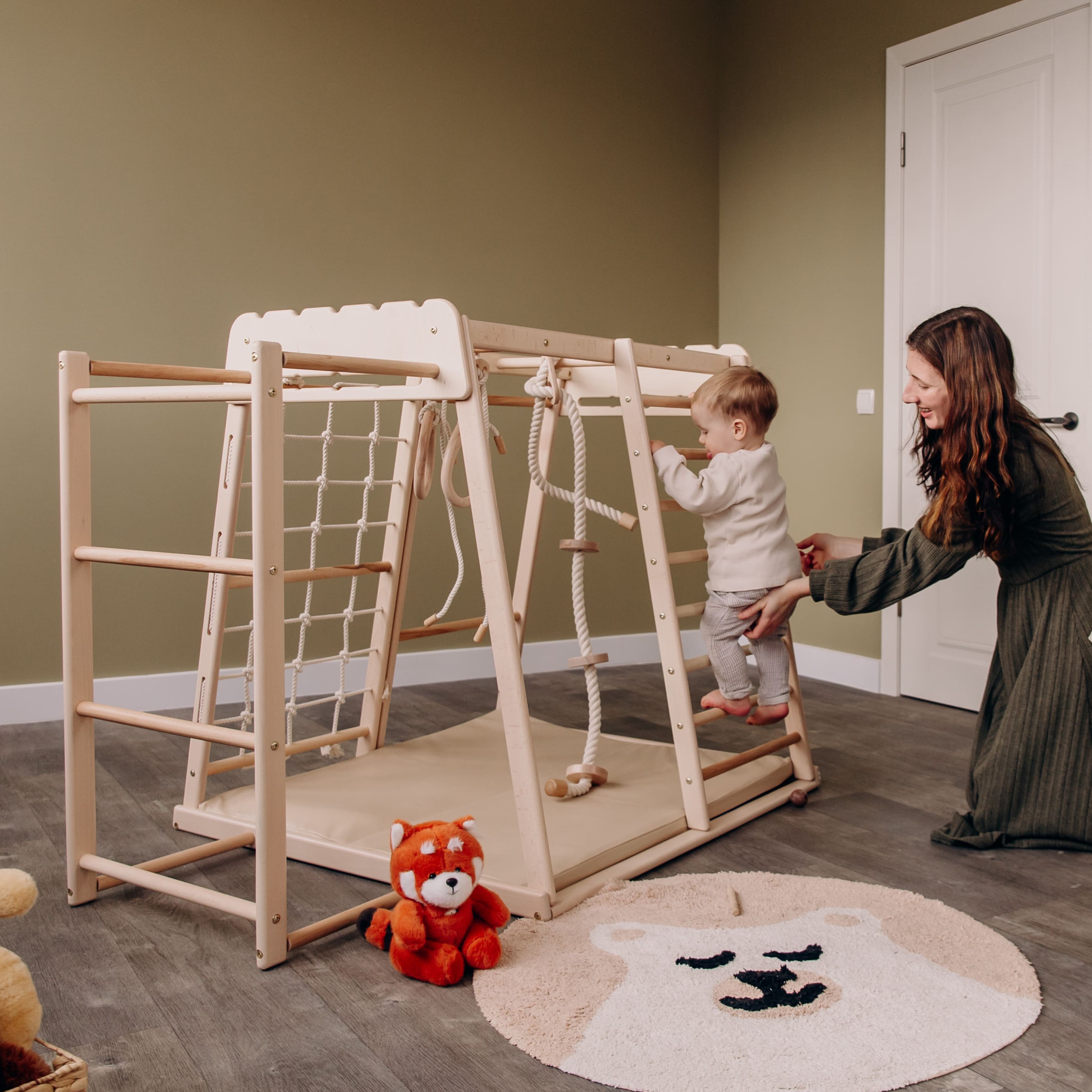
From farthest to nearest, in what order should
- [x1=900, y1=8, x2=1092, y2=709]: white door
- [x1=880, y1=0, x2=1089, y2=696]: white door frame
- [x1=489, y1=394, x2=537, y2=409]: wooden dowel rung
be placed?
1. [x1=880, y1=0, x2=1089, y2=696]: white door frame
2. [x1=900, y1=8, x2=1092, y2=709]: white door
3. [x1=489, y1=394, x2=537, y2=409]: wooden dowel rung

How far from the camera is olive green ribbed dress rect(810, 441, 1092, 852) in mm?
1991

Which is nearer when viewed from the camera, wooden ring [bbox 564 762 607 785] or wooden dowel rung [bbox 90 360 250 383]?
wooden dowel rung [bbox 90 360 250 383]

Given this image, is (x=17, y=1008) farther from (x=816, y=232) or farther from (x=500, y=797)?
(x=816, y=232)

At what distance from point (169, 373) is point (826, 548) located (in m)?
1.48

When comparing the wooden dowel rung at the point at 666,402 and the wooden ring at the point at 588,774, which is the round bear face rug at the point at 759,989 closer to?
the wooden ring at the point at 588,774

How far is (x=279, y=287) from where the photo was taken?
335 centimetres

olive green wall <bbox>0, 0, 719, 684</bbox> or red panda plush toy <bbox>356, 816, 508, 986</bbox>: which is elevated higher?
olive green wall <bbox>0, 0, 719, 684</bbox>

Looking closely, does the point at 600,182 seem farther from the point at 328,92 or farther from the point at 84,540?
the point at 84,540

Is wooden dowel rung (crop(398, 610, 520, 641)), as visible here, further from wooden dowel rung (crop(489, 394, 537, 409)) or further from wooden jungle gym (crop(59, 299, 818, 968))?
wooden dowel rung (crop(489, 394, 537, 409))

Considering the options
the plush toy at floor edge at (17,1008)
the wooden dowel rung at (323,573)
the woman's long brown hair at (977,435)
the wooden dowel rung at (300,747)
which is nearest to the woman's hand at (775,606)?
the woman's long brown hair at (977,435)

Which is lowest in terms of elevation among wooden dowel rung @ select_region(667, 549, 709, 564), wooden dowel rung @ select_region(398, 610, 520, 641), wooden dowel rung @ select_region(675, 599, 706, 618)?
wooden dowel rung @ select_region(398, 610, 520, 641)

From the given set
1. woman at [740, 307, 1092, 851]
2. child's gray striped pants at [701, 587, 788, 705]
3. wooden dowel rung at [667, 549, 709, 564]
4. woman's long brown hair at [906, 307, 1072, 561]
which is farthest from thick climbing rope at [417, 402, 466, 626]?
woman's long brown hair at [906, 307, 1072, 561]

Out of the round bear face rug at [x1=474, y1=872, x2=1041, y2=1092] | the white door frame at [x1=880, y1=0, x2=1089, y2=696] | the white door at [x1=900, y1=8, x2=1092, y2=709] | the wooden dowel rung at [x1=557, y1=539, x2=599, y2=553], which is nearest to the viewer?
the round bear face rug at [x1=474, y1=872, x2=1041, y2=1092]

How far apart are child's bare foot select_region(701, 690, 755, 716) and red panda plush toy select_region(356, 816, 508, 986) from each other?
2.64 ft
